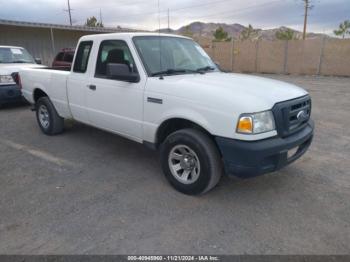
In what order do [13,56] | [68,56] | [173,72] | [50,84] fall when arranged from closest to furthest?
[173,72] → [50,84] → [13,56] → [68,56]

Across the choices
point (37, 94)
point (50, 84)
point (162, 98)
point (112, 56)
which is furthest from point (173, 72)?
point (37, 94)

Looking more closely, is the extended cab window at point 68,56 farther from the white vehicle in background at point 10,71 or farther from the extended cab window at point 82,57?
the extended cab window at point 82,57

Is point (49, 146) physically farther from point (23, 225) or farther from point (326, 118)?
point (326, 118)

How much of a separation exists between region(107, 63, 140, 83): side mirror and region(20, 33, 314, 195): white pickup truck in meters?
0.01

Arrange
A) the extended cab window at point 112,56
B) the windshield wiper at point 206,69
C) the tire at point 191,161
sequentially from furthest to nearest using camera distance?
1. the windshield wiper at point 206,69
2. the extended cab window at point 112,56
3. the tire at point 191,161

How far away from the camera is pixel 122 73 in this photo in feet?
12.1

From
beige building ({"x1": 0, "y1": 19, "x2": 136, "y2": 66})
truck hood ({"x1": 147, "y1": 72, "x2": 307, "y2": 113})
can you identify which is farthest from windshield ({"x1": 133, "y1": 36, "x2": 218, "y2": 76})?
beige building ({"x1": 0, "y1": 19, "x2": 136, "y2": 66})

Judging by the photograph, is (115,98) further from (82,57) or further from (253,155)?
(253,155)

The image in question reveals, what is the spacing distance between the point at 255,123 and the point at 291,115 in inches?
23.0

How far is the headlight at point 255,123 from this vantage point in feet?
9.75

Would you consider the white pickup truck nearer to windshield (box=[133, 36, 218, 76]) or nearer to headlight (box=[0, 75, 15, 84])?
windshield (box=[133, 36, 218, 76])

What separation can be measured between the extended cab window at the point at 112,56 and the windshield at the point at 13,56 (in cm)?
622

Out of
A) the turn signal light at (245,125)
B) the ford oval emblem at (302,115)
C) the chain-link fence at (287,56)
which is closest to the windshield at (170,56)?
the turn signal light at (245,125)

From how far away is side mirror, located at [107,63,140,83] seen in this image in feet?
11.9
